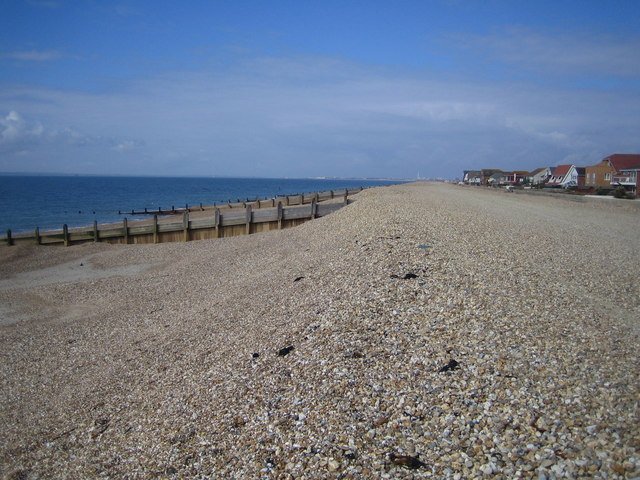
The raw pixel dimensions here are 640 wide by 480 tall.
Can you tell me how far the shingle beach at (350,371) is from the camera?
467 cm

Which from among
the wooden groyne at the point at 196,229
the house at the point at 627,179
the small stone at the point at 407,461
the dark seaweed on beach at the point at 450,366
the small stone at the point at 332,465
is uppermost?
the house at the point at 627,179

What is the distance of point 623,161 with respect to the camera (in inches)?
2440

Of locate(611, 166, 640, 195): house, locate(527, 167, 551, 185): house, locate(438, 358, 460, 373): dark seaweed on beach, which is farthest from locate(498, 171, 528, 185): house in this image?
locate(438, 358, 460, 373): dark seaweed on beach

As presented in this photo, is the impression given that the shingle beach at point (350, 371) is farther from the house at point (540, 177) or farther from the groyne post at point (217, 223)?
the house at point (540, 177)

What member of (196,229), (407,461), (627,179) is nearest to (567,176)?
(627,179)

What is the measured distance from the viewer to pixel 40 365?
9203 mm

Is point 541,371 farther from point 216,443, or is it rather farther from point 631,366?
point 216,443

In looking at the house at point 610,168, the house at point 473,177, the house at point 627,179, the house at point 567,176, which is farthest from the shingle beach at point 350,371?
the house at point 473,177

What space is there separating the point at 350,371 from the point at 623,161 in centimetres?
6896

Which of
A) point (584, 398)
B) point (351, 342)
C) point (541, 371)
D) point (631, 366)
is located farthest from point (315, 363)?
point (631, 366)

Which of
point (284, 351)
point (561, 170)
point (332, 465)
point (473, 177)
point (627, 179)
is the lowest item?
point (332, 465)

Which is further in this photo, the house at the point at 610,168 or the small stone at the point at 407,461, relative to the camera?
the house at the point at 610,168

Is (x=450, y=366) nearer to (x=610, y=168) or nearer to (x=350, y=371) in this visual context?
(x=350, y=371)

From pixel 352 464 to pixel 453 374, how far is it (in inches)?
77.4
